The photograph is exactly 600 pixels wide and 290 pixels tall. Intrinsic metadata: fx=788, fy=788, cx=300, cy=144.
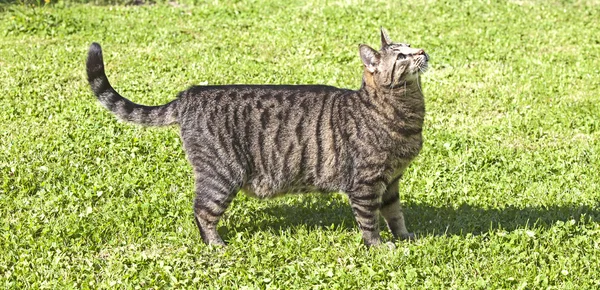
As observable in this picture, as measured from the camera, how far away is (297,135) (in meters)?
6.07

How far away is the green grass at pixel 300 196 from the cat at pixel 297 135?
41cm

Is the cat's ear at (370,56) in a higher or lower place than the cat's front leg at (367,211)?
higher

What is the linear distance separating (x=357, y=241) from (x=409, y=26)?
635 cm

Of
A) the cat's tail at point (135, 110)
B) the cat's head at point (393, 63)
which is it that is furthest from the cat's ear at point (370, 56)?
the cat's tail at point (135, 110)

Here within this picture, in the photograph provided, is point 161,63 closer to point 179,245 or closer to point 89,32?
point 89,32

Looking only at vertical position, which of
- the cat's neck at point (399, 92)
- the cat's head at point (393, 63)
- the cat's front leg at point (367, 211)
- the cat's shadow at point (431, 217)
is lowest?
the cat's shadow at point (431, 217)

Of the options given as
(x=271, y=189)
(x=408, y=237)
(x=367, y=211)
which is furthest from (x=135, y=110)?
(x=408, y=237)

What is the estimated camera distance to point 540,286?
17.8 ft

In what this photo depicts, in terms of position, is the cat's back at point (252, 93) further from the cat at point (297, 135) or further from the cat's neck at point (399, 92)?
the cat's neck at point (399, 92)

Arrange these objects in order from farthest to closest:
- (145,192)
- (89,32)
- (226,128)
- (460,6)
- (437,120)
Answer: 1. (460,6)
2. (89,32)
3. (437,120)
4. (145,192)
5. (226,128)

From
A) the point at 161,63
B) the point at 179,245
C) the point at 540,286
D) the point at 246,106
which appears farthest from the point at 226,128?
the point at 161,63

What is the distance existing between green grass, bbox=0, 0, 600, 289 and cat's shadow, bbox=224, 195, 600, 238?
0.02 metres

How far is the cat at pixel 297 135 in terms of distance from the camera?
19.2 ft

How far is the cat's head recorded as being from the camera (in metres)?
5.70
